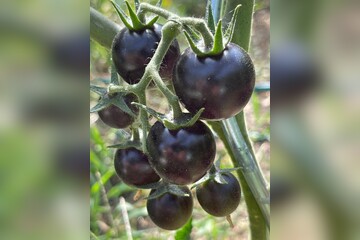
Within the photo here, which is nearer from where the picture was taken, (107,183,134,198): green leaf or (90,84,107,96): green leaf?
(90,84,107,96): green leaf

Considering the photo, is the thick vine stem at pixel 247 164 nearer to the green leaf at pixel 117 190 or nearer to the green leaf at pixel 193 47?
the green leaf at pixel 193 47

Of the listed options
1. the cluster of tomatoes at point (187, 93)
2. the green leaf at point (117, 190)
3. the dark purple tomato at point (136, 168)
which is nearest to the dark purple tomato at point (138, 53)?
the cluster of tomatoes at point (187, 93)

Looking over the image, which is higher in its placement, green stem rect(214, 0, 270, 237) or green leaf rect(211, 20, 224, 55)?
green leaf rect(211, 20, 224, 55)

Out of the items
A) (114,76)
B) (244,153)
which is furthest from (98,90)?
(244,153)

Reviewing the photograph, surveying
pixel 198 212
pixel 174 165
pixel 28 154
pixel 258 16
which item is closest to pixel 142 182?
pixel 174 165

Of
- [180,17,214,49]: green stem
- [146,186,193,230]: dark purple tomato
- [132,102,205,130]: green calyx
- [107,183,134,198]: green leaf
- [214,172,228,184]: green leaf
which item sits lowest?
[107,183,134,198]: green leaf

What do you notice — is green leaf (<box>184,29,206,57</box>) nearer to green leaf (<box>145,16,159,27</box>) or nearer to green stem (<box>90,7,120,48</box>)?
green leaf (<box>145,16,159,27</box>)

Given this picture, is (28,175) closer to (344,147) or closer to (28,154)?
(28,154)

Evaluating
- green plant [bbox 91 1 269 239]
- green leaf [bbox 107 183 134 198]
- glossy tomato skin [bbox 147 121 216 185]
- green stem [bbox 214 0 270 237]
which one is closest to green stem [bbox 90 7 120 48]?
green plant [bbox 91 1 269 239]

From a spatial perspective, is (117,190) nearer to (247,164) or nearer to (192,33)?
(247,164)
